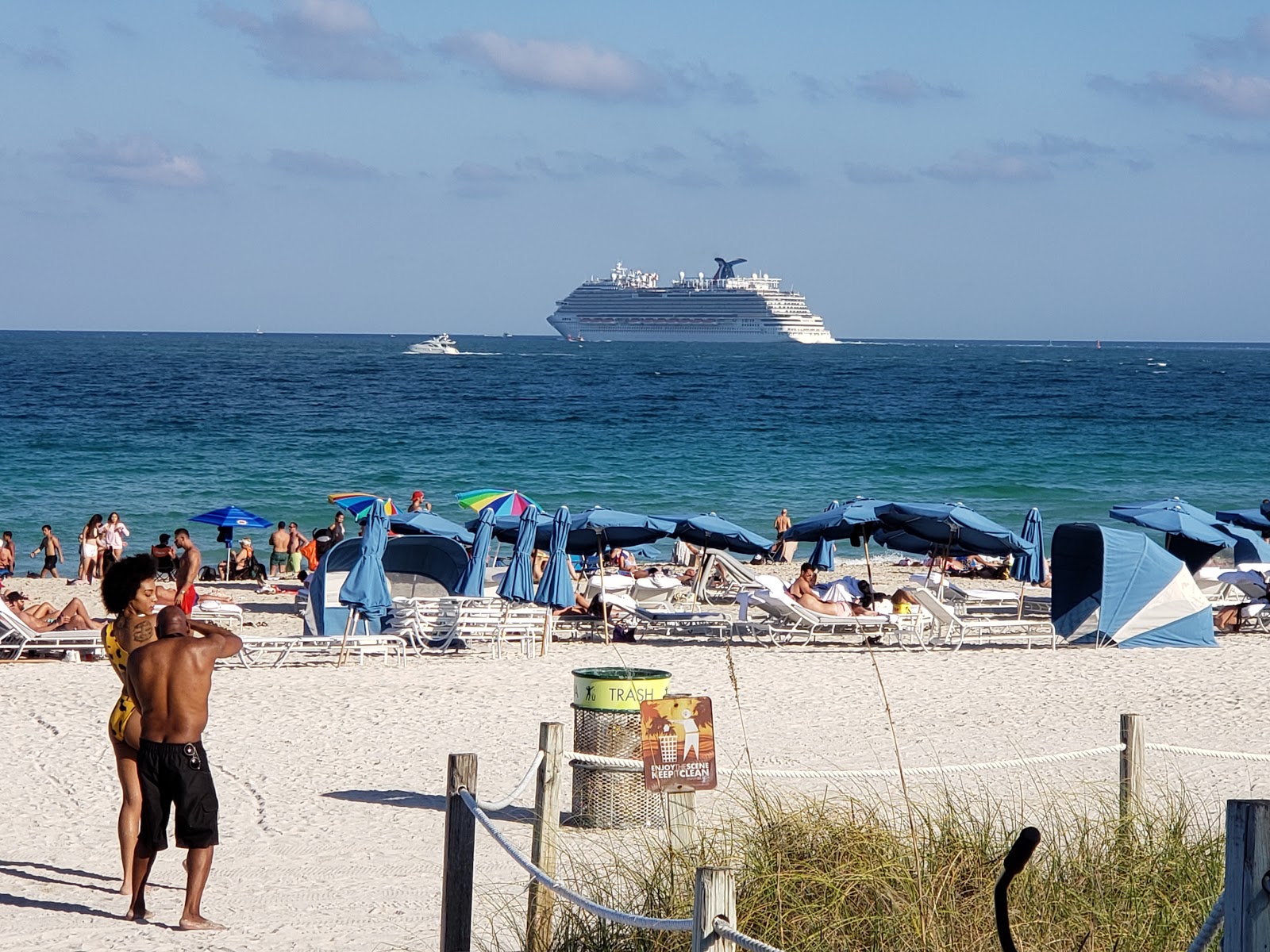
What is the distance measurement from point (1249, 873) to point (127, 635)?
156 inches

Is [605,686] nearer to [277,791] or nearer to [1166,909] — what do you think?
[277,791]

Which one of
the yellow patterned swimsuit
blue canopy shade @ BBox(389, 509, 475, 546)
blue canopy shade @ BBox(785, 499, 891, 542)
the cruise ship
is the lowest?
the yellow patterned swimsuit

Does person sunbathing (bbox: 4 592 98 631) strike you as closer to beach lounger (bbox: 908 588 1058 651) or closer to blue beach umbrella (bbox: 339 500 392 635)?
blue beach umbrella (bbox: 339 500 392 635)

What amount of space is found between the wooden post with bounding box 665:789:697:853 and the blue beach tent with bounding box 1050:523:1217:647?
940cm

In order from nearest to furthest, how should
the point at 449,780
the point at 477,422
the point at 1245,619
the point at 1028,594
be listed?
the point at 449,780
the point at 1245,619
the point at 1028,594
the point at 477,422

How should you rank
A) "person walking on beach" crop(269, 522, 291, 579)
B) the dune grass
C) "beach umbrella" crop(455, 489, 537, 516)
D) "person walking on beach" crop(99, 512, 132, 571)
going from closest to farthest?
→ the dune grass
"beach umbrella" crop(455, 489, 537, 516)
"person walking on beach" crop(99, 512, 132, 571)
"person walking on beach" crop(269, 522, 291, 579)

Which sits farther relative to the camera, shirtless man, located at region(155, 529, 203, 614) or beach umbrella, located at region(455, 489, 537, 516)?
beach umbrella, located at region(455, 489, 537, 516)

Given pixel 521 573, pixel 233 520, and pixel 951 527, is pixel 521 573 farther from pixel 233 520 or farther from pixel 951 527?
pixel 233 520

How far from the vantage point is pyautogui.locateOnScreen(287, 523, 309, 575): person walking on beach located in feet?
66.2

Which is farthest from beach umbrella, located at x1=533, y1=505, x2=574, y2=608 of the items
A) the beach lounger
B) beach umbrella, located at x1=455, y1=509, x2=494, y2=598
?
the beach lounger

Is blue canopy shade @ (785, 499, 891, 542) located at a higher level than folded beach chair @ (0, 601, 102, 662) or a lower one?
higher

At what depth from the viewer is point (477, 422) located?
161 ft

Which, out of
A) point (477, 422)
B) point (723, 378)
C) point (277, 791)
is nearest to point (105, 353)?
point (723, 378)

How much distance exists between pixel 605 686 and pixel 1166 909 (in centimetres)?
290
